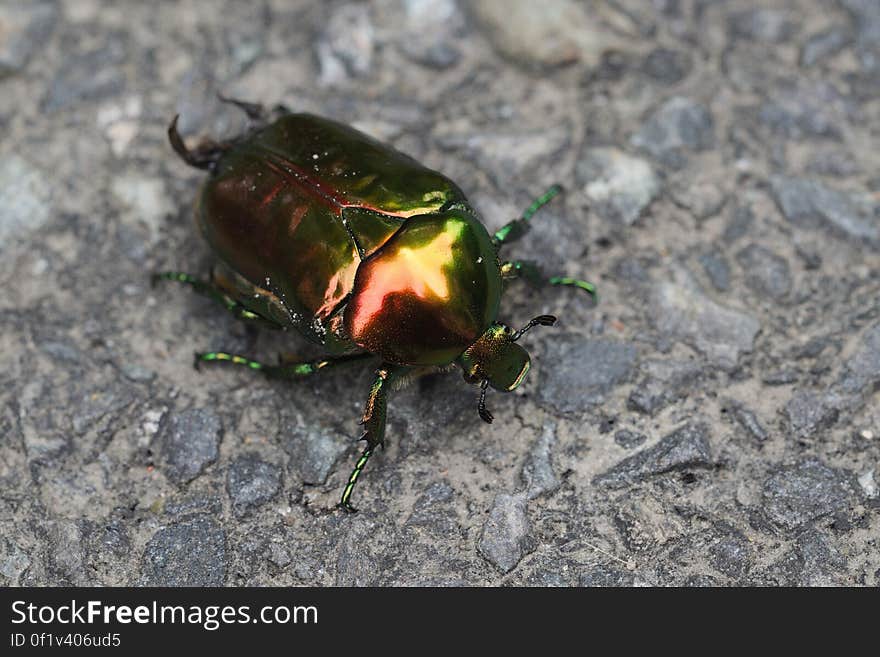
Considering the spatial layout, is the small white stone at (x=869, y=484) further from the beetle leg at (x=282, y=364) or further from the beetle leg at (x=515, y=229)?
the beetle leg at (x=282, y=364)

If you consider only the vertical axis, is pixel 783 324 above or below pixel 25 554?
above

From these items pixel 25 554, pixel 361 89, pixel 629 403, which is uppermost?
pixel 361 89

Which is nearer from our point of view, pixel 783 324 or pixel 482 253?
pixel 482 253

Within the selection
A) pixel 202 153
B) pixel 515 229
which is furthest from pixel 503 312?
pixel 202 153

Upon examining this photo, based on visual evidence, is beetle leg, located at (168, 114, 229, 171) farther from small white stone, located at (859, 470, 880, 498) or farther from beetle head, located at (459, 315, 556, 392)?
small white stone, located at (859, 470, 880, 498)

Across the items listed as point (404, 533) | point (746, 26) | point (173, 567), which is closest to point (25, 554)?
point (173, 567)

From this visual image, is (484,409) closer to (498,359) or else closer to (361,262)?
(498,359)

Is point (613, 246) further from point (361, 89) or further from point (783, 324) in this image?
point (361, 89)
